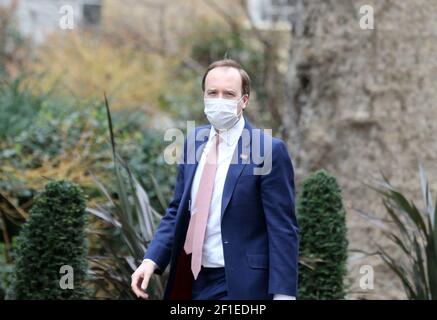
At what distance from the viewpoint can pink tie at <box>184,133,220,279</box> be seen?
4.09 meters

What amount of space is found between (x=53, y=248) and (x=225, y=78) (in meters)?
2.04

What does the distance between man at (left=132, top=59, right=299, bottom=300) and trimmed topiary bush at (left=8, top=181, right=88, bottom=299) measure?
1.49m

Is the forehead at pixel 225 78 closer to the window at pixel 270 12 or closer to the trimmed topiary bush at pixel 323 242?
the trimmed topiary bush at pixel 323 242

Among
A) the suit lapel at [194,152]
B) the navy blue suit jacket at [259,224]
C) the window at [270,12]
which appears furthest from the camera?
the window at [270,12]

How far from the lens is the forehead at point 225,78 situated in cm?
→ 415

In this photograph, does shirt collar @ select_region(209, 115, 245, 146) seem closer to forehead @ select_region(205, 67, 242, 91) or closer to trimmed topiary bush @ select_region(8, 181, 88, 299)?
forehead @ select_region(205, 67, 242, 91)

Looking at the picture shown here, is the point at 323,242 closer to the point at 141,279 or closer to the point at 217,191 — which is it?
the point at 217,191

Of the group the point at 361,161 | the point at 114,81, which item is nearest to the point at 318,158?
the point at 361,161

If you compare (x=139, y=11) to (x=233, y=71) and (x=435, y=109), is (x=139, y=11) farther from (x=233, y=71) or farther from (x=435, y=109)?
(x=233, y=71)

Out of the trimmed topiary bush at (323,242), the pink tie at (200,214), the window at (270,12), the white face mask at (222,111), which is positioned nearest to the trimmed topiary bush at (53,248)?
the trimmed topiary bush at (323,242)

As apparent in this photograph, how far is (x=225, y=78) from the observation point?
13.6ft

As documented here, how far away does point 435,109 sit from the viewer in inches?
323

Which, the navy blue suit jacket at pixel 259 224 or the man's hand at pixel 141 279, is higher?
the navy blue suit jacket at pixel 259 224

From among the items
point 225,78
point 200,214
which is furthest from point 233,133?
point 200,214
